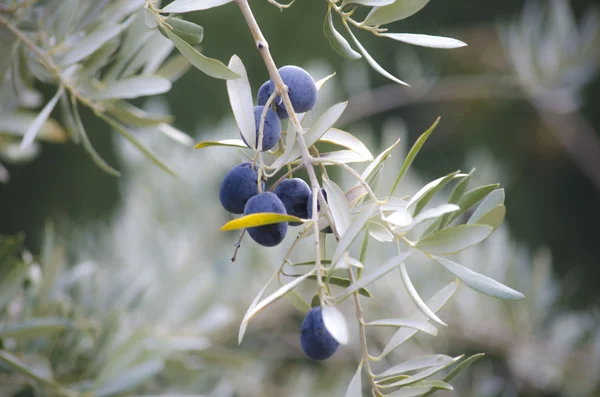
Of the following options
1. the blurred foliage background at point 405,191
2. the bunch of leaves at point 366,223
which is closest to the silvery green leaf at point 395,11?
the bunch of leaves at point 366,223

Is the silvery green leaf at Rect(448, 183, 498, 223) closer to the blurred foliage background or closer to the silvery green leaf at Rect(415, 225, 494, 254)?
the silvery green leaf at Rect(415, 225, 494, 254)

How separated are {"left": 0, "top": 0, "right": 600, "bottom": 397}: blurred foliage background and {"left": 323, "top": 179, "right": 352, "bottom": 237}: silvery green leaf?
341 mm

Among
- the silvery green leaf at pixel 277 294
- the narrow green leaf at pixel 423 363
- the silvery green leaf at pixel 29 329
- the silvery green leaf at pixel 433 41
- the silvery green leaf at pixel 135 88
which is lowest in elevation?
the silvery green leaf at pixel 29 329

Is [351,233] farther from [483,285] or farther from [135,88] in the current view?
[135,88]

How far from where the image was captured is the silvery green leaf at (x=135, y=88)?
0.39 m

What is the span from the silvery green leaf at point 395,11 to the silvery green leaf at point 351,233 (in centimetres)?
10

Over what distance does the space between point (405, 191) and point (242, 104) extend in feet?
2.24

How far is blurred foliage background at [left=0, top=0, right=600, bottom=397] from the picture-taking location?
85cm

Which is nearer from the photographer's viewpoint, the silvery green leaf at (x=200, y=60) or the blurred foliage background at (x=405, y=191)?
the silvery green leaf at (x=200, y=60)

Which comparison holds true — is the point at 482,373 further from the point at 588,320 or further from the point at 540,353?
the point at 588,320

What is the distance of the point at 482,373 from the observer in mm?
965

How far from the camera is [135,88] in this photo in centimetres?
40

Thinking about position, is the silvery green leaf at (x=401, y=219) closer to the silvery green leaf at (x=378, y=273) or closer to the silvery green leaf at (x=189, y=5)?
the silvery green leaf at (x=378, y=273)

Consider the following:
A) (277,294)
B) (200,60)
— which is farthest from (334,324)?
(200,60)
